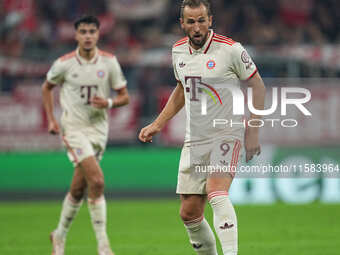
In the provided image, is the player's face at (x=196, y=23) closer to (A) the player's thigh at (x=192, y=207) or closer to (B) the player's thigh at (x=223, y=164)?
(B) the player's thigh at (x=223, y=164)

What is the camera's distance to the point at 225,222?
579cm

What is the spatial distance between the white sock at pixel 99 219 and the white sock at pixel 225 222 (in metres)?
2.38

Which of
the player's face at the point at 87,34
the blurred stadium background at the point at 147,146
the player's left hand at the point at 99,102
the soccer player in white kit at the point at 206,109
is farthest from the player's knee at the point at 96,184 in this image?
the blurred stadium background at the point at 147,146

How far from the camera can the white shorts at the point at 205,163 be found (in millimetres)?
5973

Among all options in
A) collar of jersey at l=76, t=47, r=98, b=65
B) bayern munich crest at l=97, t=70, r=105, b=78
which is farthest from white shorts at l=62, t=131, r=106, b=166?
collar of jersey at l=76, t=47, r=98, b=65

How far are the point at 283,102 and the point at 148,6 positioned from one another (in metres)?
4.97

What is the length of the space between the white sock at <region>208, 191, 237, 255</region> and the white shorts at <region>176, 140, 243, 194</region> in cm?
22

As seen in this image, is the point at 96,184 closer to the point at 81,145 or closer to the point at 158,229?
the point at 81,145

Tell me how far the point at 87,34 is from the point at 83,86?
1.99 feet

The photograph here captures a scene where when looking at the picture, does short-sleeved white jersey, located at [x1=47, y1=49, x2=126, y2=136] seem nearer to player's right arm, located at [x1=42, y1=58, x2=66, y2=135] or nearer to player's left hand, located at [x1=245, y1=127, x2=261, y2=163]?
player's right arm, located at [x1=42, y1=58, x2=66, y2=135]

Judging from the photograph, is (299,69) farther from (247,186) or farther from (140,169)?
(140,169)

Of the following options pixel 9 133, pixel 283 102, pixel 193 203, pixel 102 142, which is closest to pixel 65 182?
pixel 9 133

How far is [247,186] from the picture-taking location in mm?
13812

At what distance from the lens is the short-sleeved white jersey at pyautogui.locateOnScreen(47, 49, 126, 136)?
338 inches
